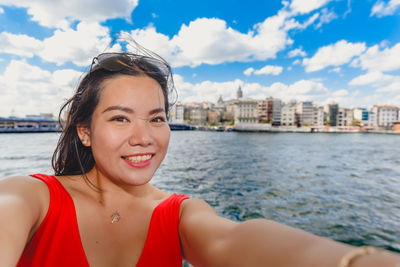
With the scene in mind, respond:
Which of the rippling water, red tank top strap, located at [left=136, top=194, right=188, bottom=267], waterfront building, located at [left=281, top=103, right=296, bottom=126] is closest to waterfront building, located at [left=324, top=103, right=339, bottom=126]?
waterfront building, located at [left=281, top=103, right=296, bottom=126]

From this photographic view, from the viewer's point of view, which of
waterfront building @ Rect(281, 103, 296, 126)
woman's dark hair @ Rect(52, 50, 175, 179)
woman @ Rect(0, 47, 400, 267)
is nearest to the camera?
woman @ Rect(0, 47, 400, 267)

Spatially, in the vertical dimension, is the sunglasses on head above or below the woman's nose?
above

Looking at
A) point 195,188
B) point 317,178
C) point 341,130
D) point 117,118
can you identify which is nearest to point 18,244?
point 117,118

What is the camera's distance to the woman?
3.18ft

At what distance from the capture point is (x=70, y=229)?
117 cm

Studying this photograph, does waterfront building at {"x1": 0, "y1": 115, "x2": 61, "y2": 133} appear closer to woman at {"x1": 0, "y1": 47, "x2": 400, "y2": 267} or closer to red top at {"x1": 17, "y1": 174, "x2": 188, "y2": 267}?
woman at {"x1": 0, "y1": 47, "x2": 400, "y2": 267}

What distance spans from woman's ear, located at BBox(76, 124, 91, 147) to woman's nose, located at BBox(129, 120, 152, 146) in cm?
36

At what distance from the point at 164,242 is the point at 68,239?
493 millimetres

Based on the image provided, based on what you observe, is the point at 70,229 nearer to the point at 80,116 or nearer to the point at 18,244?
the point at 18,244

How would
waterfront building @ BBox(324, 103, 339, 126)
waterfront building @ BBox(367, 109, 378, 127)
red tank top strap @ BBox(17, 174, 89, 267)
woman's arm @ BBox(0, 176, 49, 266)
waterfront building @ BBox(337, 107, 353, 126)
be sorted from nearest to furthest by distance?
A: woman's arm @ BBox(0, 176, 49, 266) → red tank top strap @ BBox(17, 174, 89, 267) → waterfront building @ BBox(367, 109, 378, 127) → waterfront building @ BBox(337, 107, 353, 126) → waterfront building @ BBox(324, 103, 339, 126)

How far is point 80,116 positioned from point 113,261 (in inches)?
34.2

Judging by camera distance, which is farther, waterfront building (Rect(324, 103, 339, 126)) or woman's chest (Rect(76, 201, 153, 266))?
waterfront building (Rect(324, 103, 339, 126))

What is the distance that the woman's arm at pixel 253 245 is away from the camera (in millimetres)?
Result: 592

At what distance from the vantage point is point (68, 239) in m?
1.15
